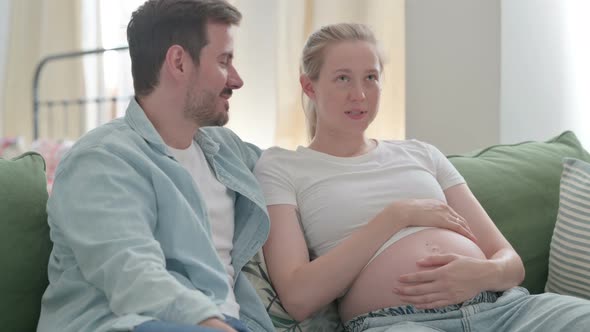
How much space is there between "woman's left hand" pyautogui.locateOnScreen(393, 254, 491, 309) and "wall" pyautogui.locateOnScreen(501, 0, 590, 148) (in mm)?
1364

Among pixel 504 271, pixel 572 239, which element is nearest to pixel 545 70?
pixel 572 239

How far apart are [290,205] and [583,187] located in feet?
2.23

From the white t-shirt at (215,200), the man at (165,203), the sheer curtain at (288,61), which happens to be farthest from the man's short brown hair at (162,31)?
the sheer curtain at (288,61)

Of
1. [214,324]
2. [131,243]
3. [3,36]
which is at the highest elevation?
[3,36]

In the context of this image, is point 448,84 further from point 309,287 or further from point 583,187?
point 309,287

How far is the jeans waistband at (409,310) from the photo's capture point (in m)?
1.47

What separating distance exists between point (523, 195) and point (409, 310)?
564 millimetres

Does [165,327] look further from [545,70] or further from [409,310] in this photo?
[545,70]

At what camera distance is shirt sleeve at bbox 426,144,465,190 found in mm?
1759

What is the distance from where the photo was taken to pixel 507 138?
278cm

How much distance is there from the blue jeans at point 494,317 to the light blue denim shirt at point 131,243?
8.8 inches

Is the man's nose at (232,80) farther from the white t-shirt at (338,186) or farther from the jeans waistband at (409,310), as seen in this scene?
the jeans waistband at (409,310)

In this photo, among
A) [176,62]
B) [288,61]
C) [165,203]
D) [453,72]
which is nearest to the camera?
[165,203]

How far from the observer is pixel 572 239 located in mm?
1754
